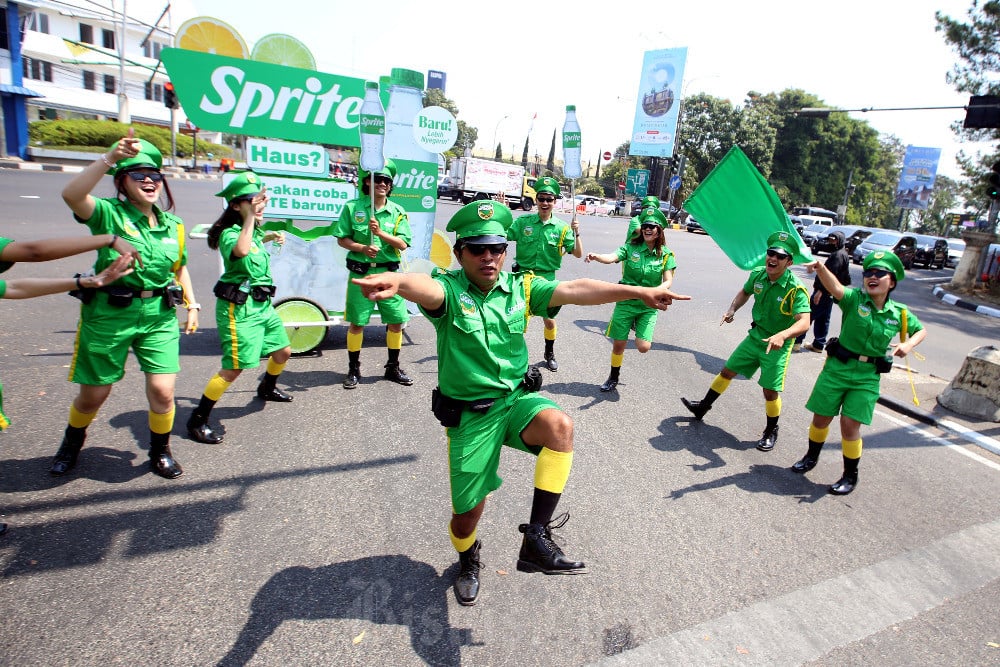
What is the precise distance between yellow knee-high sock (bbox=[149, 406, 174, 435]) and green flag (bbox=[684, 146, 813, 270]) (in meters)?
4.29

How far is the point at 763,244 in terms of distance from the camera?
18.0 feet

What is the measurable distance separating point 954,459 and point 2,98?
35699mm

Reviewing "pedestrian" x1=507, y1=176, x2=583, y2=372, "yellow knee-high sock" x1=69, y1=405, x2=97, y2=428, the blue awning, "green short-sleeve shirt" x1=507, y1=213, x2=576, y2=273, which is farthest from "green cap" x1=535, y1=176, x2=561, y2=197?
the blue awning

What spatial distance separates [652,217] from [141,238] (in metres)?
4.65

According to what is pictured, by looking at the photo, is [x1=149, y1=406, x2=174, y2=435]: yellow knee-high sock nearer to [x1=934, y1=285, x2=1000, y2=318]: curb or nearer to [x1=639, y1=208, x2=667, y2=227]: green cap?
[x1=639, y1=208, x2=667, y2=227]: green cap

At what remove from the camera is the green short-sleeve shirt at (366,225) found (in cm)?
617

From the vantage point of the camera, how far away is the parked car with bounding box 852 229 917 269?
25.5 meters

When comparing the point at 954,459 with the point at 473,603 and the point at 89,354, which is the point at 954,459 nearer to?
the point at 473,603

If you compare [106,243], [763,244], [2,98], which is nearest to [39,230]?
[106,243]

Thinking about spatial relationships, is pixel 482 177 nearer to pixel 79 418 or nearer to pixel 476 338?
pixel 79 418

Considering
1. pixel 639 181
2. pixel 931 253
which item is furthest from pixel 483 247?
pixel 639 181

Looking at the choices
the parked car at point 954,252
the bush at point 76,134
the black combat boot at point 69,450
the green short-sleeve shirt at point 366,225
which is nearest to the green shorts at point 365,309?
the green short-sleeve shirt at point 366,225

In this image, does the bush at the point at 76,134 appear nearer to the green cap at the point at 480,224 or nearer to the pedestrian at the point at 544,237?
the pedestrian at the point at 544,237

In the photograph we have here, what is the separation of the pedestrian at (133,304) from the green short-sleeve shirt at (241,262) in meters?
0.63
